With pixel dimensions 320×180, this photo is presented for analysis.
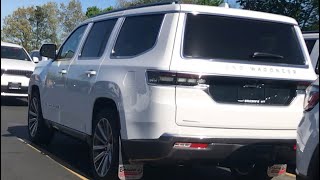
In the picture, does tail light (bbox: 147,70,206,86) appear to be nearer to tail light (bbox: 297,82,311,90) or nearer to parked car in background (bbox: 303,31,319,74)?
tail light (bbox: 297,82,311,90)

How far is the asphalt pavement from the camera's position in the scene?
643cm

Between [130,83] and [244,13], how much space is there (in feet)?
4.38

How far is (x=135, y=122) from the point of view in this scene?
16.6 ft

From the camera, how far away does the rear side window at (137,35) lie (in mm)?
5305

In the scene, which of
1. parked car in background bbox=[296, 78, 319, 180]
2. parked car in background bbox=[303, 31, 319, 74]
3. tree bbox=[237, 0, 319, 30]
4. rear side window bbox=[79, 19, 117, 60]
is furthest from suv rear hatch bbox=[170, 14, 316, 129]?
tree bbox=[237, 0, 319, 30]

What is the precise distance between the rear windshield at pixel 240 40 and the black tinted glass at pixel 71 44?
2494 mm

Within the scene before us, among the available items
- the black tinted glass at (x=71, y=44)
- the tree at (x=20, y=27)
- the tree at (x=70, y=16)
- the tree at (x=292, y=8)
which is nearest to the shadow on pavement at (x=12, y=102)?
the tree at (x=292, y=8)

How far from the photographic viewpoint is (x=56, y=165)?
701cm

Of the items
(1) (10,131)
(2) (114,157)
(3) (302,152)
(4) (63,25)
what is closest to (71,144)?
(1) (10,131)

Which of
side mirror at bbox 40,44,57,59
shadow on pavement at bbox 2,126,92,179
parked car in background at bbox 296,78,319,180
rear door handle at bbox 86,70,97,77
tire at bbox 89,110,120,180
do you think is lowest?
shadow on pavement at bbox 2,126,92,179

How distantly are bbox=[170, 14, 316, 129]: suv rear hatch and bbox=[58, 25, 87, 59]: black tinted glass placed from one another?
252cm

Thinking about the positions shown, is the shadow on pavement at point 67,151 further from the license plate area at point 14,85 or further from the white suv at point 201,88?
the license plate area at point 14,85

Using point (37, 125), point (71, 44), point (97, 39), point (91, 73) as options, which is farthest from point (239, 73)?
point (37, 125)

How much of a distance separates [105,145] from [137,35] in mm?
1243
